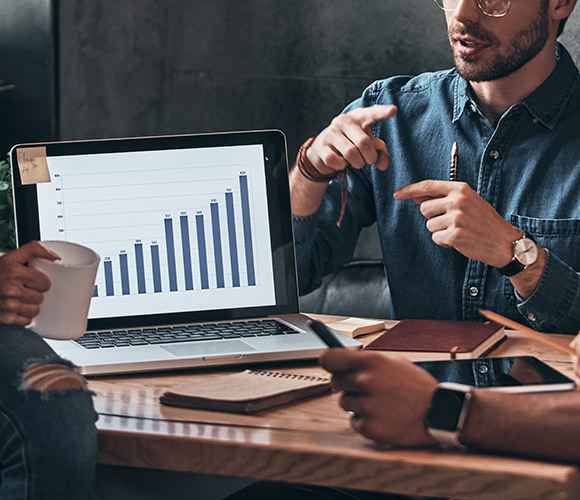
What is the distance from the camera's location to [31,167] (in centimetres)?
117

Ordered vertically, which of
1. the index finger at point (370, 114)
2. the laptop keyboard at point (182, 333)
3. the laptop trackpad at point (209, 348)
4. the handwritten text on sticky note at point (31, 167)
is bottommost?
the laptop keyboard at point (182, 333)

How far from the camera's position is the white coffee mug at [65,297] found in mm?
875

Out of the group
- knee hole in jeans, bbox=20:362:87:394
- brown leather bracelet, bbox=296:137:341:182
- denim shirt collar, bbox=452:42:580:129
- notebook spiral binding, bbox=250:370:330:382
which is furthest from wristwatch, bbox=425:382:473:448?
denim shirt collar, bbox=452:42:580:129

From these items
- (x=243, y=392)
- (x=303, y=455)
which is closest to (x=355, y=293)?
(x=243, y=392)

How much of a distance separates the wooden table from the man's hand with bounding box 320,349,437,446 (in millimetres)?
18

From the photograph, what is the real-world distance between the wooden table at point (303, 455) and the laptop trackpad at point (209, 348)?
13 centimetres

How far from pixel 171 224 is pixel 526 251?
59cm

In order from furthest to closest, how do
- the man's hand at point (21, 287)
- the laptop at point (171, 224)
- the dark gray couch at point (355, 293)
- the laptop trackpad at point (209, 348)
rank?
the dark gray couch at point (355, 293) → the laptop at point (171, 224) → the laptop trackpad at point (209, 348) → the man's hand at point (21, 287)

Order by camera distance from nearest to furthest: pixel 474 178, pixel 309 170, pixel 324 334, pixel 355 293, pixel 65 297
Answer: pixel 324 334, pixel 65 297, pixel 309 170, pixel 474 178, pixel 355 293

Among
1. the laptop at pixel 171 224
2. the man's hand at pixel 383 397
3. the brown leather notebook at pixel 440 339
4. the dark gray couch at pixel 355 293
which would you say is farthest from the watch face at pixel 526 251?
the dark gray couch at pixel 355 293

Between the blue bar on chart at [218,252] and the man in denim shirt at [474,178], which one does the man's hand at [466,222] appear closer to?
the man in denim shirt at [474,178]

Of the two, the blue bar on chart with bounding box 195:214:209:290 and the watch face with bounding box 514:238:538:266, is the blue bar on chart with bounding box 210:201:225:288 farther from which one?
the watch face with bounding box 514:238:538:266

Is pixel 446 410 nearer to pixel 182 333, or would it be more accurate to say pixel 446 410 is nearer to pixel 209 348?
pixel 209 348

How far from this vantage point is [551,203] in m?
1.41
